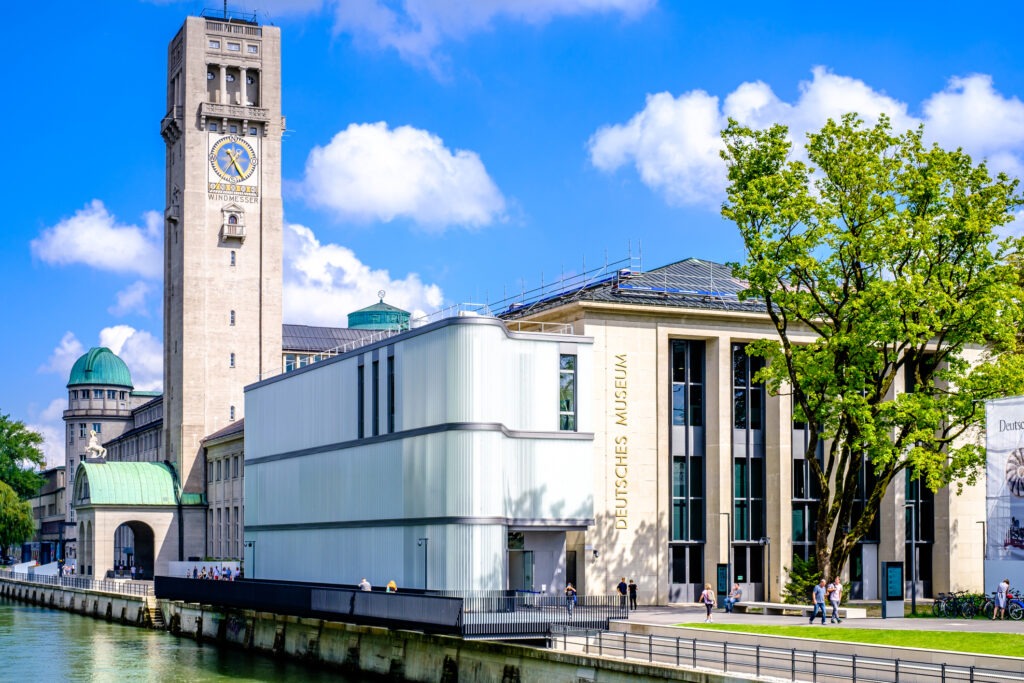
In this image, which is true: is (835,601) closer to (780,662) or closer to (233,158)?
(780,662)

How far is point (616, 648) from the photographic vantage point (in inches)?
1471

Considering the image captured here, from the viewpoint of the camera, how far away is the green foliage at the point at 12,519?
12138 cm

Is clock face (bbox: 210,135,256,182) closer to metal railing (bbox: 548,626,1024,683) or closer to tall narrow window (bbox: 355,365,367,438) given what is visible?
tall narrow window (bbox: 355,365,367,438)

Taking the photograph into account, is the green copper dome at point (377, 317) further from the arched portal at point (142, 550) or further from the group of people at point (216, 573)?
the group of people at point (216, 573)

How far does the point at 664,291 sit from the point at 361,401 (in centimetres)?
1408

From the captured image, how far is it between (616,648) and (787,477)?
26.8 m

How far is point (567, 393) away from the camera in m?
54.1

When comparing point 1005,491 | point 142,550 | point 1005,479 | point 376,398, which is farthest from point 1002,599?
point 142,550

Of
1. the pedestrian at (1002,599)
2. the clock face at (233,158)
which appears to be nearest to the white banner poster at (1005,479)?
the pedestrian at (1002,599)

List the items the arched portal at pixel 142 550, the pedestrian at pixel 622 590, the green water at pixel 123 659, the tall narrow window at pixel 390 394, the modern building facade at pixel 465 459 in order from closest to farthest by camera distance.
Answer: the pedestrian at pixel 622 590, the modern building facade at pixel 465 459, the green water at pixel 123 659, the tall narrow window at pixel 390 394, the arched portal at pixel 142 550

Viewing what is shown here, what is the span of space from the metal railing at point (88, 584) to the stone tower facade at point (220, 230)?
11.8m

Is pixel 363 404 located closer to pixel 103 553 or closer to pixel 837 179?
pixel 837 179

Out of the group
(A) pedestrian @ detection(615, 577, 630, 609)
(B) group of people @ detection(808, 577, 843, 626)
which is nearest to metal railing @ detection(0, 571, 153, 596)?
(A) pedestrian @ detection(615, 577, 630, 609)

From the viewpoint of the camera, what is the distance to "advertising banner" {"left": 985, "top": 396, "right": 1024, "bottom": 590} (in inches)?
1848
